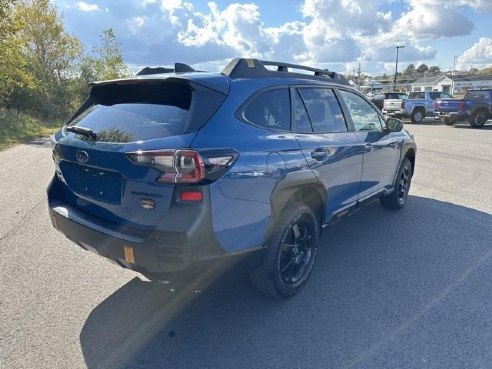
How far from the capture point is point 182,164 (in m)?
2.38

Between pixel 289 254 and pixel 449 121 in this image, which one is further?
pixel 449 121

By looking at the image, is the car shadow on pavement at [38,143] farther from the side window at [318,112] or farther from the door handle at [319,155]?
the door handle at [319,155]

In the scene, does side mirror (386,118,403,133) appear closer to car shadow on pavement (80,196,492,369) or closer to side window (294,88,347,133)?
side window (294,88,347,133)

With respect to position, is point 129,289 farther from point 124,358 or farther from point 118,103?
point 118,103

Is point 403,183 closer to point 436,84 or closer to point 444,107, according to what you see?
point 444,107

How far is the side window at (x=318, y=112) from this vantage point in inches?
136

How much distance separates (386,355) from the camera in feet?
8.55

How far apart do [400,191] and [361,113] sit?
169 cm

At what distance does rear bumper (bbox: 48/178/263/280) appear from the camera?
239cm

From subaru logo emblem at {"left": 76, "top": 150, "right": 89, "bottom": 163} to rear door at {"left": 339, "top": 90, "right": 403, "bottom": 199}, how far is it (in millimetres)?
2691

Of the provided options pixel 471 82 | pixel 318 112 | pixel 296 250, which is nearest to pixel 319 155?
pixel 318 112

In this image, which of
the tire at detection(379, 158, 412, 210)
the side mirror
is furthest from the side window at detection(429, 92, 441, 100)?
the side mirror

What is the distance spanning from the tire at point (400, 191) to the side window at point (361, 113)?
1.05 meters

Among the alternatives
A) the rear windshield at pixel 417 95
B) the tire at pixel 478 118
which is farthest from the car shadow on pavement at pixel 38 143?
the rear windshield at pixel 417 95
